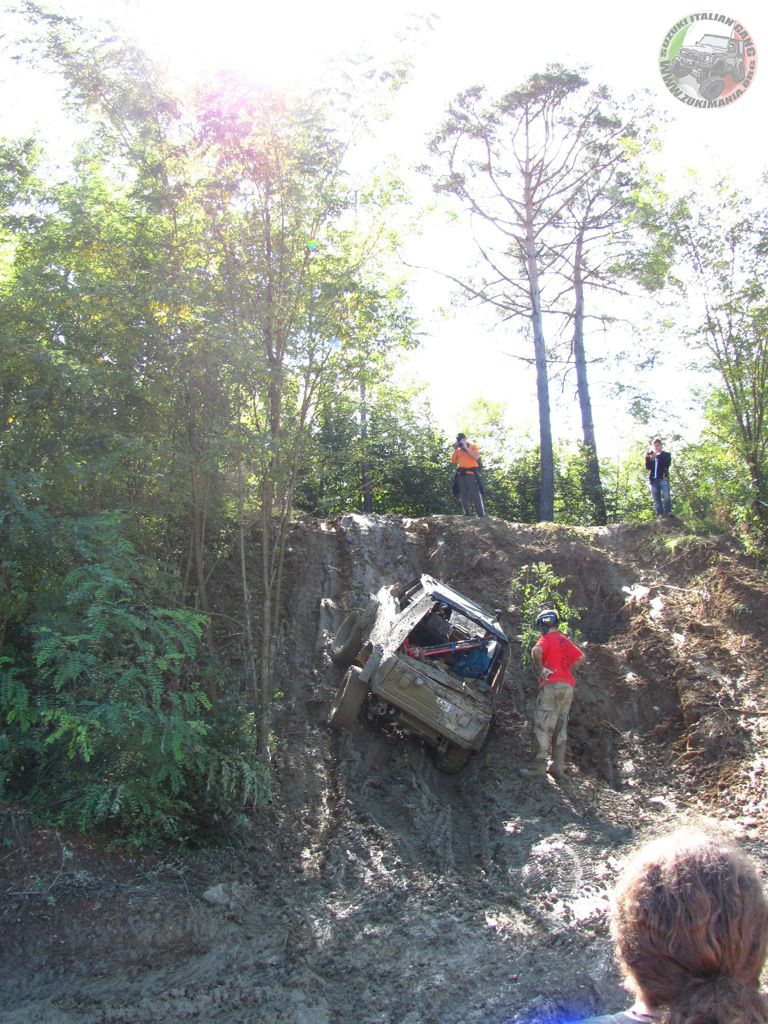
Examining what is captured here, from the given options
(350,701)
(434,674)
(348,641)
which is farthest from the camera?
(348,641)

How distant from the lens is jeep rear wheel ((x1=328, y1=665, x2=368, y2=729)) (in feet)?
33.1

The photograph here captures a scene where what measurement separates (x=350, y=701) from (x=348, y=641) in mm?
1778

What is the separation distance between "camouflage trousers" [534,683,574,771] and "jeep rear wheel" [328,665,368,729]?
2.16 metres

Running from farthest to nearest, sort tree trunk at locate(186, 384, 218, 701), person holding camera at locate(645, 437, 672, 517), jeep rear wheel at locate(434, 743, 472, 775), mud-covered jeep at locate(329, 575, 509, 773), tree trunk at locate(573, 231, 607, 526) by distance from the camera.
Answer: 1. tree trunk at locate(573, 231, 607, 526)
2. person holding camera at locate(645, 437, 672, 517)
3. jeep rear wheel at locate(434, 743, 472, 775)
4. mud-covered jeep at locate(329, 575, 509, 773)
5. tree trunk at locate(186, 384, 218, 701)

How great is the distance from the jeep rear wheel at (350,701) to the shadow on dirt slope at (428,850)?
256 mm

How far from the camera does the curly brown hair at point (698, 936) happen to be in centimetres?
172

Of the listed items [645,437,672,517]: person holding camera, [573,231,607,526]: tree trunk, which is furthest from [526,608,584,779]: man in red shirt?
[573,231,607,526]: tree trunk

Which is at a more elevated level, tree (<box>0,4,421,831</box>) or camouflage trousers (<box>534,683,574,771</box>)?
tree (<box>0,4,421,831</box>)

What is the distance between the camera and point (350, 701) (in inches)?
399

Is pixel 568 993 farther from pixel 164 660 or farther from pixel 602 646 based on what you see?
pixel 602 646

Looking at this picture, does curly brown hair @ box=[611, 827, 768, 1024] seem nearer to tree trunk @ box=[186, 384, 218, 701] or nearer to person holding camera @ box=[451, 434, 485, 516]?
tree trunk @ box=[186, 384, 218, 701]

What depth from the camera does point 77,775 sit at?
277 inches

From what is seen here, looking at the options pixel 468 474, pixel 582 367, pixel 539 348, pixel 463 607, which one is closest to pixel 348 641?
pixel 463 607

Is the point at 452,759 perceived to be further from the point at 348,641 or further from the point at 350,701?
the point at 348,641
